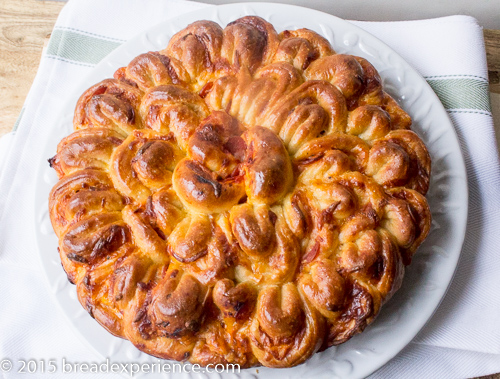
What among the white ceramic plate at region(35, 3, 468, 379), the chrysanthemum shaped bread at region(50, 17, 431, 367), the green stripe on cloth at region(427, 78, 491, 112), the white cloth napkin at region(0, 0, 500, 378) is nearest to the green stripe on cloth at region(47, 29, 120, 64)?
the white cloth napkin at region(0, 0, 500, 378)

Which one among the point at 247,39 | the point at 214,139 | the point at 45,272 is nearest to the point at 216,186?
the point at 214,139

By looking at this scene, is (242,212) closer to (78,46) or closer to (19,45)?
(78,46)

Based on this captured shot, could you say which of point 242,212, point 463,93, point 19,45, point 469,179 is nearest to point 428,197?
point 469,179

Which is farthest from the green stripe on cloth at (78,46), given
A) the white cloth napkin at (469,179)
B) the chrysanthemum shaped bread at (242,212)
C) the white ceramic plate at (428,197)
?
the chrysanthemum shaped bread at (242,212)

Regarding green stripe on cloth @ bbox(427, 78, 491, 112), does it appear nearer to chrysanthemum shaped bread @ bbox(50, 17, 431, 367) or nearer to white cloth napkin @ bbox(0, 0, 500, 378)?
white cloth napkin @ bbox(0, 0, 500, 378)

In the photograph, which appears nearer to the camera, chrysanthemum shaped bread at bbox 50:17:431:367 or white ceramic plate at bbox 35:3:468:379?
chrysanthemum shaped bread at bbox 50:17:431:367

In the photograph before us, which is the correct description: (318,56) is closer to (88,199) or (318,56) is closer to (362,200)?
(362,200)

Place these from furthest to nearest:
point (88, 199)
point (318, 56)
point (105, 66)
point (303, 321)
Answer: point (105, 66)
point (318, 56)
point (88, 199)
point (303, 321)

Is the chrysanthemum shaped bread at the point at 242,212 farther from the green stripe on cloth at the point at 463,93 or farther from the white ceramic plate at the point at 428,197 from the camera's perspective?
the green stripe on cloth at the point at 463,93
